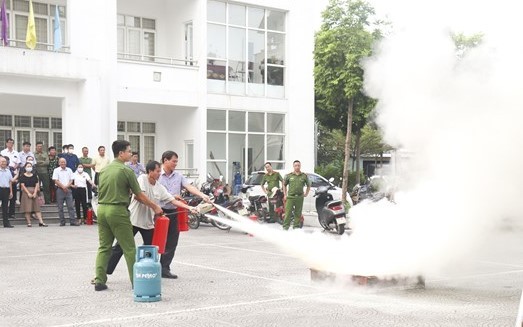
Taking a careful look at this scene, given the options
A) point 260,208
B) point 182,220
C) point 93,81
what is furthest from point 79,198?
point 182,220

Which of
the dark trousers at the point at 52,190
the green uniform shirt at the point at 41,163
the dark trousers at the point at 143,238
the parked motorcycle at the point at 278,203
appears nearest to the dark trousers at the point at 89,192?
the dark trousers at the point at 52,190

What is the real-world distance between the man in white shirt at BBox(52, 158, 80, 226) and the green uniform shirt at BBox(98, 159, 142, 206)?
11.1 m

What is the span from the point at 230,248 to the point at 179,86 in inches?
518

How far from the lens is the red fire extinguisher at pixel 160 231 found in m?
9.56

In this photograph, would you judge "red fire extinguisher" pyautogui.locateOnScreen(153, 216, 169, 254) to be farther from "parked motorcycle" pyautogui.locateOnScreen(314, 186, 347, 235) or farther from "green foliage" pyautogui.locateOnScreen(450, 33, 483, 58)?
"parked motorcycle" pyautogui.locateOnScreen(314, 186, 347, 235)

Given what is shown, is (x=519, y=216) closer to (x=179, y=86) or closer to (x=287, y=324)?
(x=287, y=324)

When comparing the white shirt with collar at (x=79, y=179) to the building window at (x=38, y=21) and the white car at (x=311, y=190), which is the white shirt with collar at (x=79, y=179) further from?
the building window at (x=38, y=21)

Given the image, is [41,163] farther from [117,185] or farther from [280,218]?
[117,185]

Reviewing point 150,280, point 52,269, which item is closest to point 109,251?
point 150,280

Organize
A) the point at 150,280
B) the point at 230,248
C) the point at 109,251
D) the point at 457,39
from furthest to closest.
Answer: the point at 230,248 → the point at 457,39 → the point at 109,251 → the point at 150,280

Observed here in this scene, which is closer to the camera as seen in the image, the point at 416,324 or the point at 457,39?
the point at 416,324

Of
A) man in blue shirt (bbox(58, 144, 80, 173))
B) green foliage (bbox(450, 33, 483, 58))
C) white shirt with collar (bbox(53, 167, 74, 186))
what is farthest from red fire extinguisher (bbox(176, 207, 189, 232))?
man in blue shirt (bbox(58, 144, 80, 173))

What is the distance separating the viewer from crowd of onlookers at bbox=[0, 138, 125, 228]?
748 inches

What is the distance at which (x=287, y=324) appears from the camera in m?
7.24
